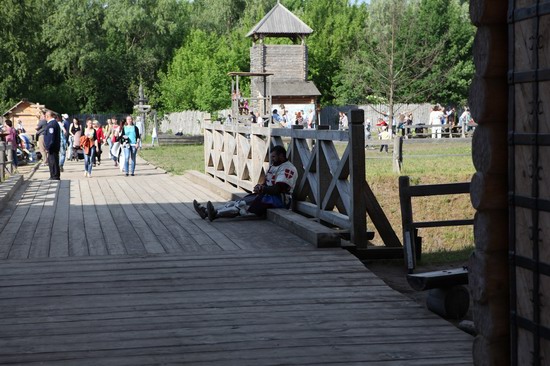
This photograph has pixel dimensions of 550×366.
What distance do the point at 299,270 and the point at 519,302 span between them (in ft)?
13.3

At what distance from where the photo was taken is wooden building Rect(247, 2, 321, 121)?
6075 centimetres

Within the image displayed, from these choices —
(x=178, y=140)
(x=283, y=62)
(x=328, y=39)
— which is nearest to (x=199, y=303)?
(x=178, y=140)

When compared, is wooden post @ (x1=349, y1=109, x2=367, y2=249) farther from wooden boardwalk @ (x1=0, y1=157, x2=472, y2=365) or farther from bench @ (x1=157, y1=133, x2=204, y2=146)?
bench @ (x1=157, y1=133, x2=204, y2=146)

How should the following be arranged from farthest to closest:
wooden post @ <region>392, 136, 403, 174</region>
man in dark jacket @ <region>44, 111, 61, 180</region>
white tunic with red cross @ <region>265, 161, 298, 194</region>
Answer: wooden post @ <region>392, 136, 403, 174</region>, man in dark jacket @ <region>44, 111, 61, 180</region>, white tunic with red cross @ <region>265, 161, 298, 194</region>

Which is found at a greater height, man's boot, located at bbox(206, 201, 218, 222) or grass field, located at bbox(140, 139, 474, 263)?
man's boot, located at bbox(206, 201, 218, 222)

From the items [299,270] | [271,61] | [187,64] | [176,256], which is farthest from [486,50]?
[187,64]

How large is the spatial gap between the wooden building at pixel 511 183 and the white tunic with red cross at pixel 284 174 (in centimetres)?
709

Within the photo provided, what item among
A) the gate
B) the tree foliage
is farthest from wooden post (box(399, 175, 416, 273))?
the tree foliage

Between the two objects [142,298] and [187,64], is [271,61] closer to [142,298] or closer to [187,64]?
[187,64]

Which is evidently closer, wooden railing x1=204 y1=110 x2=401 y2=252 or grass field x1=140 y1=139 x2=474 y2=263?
wooden railing x1=204 y1=110 x2=401 y2=252

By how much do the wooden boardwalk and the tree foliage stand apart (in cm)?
4699

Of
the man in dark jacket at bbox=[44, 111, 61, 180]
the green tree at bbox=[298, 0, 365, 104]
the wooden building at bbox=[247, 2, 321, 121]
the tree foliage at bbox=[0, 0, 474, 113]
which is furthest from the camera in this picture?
the green tree at bbox=[298, 0, 365, 104]

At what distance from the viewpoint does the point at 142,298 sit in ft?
22.5

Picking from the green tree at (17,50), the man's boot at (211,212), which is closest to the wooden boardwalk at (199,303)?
the man's boot at (211,212)
